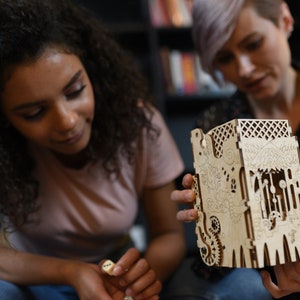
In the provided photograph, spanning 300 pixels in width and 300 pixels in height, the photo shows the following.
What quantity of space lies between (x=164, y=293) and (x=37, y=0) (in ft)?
2.68

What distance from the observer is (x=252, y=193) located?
0.82 m

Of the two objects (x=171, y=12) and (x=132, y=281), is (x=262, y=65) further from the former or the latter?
(x=171, y=12)

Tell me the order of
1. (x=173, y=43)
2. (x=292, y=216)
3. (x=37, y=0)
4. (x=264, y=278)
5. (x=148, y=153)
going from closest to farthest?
(x=292, y=216), (x=264, y=278), (x=37, y=0), (x=148, y=153), (x=173, y=43)

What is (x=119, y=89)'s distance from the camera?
4.28ft

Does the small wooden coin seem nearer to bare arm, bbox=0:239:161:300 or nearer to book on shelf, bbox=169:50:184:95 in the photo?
bare arm, bbox=0:239:161:300

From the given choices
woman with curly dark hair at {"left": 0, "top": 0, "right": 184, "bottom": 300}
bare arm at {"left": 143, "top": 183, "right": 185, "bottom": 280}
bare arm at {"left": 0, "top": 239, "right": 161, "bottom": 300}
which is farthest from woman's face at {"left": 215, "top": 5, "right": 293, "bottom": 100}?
bare arm at {"left": 0, "top": 239, "right": 161, "bottom": 300}

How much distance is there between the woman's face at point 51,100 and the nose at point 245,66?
0.43m

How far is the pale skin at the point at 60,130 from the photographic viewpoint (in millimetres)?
1032

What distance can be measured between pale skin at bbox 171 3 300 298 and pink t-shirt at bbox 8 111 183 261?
30cm

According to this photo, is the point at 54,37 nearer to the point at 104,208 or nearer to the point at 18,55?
the point at 18,55

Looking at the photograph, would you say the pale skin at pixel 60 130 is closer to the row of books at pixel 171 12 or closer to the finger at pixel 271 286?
the finger at pixel 271 286

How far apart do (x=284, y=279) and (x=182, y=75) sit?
66.6 inches

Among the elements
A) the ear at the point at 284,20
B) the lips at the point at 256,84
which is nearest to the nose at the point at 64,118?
the lips at the point at 256,84

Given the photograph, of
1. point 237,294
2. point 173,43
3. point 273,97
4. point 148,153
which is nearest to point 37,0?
point 148,153
